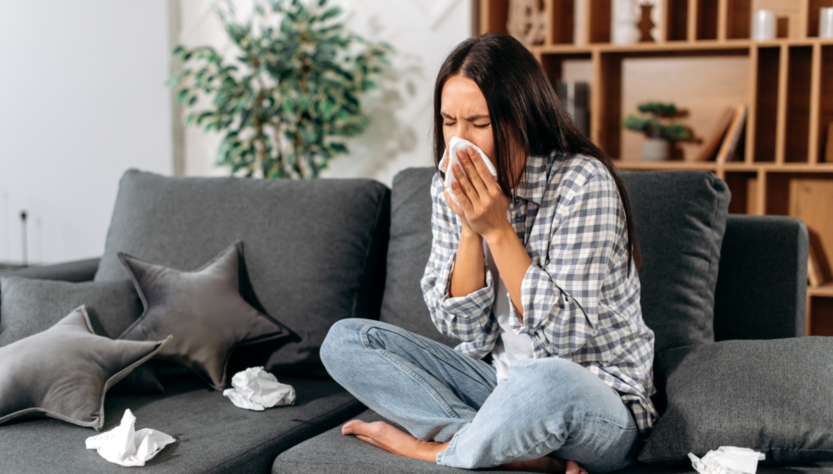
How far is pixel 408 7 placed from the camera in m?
3.26

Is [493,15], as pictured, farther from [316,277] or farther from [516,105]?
[516,105]

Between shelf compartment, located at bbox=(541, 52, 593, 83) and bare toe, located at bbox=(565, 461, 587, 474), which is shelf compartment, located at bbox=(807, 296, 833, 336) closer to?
shelf compartment, located at bbox=(541, 52, 593, 83)

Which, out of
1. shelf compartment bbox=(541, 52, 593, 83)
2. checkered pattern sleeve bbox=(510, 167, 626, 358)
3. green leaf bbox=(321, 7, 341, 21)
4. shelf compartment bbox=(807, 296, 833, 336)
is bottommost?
shelf compartment bbox=(807, 296, 833, 336)

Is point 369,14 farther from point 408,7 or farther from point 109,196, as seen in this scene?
point 109,196

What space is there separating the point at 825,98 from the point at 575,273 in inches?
83.5

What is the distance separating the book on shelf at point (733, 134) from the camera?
2635mm

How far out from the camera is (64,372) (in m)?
1.35

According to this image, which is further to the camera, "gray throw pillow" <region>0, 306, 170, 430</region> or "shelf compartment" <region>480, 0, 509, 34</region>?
"shelf compartment" <region>480, 0, 509, 34</region>

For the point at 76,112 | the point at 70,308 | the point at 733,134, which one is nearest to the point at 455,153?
the point at 70,308

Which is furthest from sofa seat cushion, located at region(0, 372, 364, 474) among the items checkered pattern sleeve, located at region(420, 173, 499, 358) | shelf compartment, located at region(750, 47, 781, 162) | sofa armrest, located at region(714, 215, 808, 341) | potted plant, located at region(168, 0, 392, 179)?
shelf compartment, located at region(750, 47, 781, 162)

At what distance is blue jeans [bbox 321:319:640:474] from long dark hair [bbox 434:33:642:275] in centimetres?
31

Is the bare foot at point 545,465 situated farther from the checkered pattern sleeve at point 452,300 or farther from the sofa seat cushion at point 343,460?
the checkered pattern sleeve at point 452,300

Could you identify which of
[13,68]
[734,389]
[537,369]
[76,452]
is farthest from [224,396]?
[13,68]

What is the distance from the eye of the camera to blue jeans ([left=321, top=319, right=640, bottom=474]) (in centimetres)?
105
